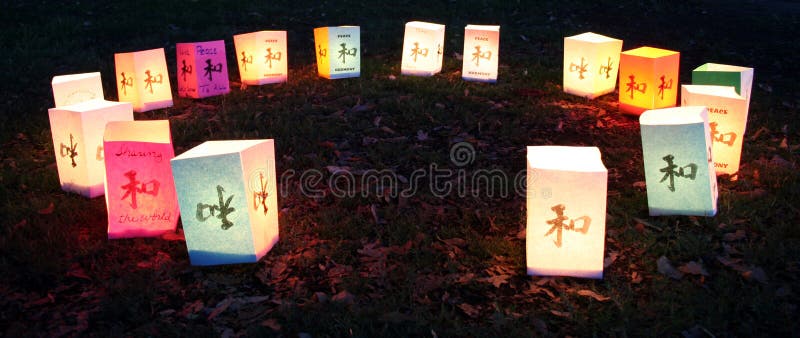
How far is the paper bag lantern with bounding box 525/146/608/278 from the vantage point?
3.21 meters

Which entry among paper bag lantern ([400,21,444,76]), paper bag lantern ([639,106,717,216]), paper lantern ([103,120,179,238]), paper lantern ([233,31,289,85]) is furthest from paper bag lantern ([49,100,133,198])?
paper bag lantern ([400,21,444,76])

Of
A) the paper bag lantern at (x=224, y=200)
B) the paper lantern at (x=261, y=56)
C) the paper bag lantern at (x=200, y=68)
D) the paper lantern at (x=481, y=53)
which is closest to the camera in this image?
the paper bag lantern at (x=224, y=200)

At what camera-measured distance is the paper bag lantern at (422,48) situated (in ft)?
24.5

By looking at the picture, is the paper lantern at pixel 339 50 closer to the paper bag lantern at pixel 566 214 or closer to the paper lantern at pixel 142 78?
the paper lantern at pixel 142 78

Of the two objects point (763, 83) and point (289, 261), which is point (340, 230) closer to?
point (289, 261)

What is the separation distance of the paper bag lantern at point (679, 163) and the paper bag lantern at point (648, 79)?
2.04 metres

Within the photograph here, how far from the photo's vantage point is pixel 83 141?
4.23 metres

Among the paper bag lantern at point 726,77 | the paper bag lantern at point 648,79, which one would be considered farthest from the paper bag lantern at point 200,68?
the paper bag lantern at point 726,77

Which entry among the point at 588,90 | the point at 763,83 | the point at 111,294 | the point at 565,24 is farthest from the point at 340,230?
the point at 565,24

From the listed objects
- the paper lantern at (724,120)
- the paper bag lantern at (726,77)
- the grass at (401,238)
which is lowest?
the grass at (401,238)

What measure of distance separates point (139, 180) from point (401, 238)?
1.63m

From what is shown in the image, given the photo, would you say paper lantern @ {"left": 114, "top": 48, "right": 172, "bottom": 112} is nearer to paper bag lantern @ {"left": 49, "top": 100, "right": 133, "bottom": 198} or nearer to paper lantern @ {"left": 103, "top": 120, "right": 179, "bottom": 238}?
paper bag lantern @ {"left": 49, "top": 100, "right": 133, "bottom": 198}

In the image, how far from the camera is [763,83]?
7.37 metres

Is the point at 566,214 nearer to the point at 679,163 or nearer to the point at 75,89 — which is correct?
the point at 679,163
